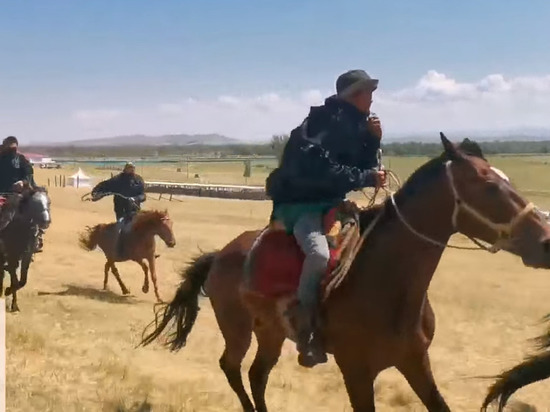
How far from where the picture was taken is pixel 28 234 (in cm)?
1259

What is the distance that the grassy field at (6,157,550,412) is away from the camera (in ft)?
24.2

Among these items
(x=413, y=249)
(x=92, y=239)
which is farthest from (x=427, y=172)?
(x=92, y=239)

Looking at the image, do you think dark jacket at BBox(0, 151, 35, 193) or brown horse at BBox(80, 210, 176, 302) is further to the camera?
brown horse at BBox(80, 210, 176, 302)

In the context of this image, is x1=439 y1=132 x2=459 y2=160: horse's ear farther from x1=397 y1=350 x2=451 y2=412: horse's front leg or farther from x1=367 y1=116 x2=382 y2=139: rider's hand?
x1=397 y1=350 x2=451 y2=412: horse's front leg

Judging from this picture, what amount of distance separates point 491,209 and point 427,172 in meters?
0.63

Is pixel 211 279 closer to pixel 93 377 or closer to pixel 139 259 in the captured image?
pixel 93 377

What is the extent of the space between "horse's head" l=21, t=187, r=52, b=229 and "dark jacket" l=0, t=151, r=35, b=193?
378mm

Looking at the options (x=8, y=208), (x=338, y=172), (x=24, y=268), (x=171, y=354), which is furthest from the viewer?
(x=24, y=268)

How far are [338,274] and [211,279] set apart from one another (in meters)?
2.05

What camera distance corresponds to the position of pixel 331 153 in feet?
17.8

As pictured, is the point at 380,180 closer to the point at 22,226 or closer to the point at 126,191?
the point at 22,226

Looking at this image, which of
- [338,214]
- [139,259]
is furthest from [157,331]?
[139,259]

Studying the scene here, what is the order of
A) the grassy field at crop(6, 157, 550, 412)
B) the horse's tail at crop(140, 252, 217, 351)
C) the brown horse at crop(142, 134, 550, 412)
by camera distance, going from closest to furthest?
1. the brown horse at crop(142, 134, 550, 412)
2. the grassy field at crop(6, 157, 550, 412)
3. the horse's tail at crop(140, 252, 217, 351)

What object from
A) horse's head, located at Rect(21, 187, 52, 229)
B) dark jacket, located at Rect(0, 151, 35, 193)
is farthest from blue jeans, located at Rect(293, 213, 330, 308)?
dark jacket, located at Rect(0, 151, 35, 193)
